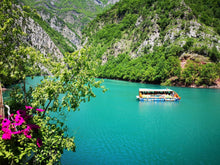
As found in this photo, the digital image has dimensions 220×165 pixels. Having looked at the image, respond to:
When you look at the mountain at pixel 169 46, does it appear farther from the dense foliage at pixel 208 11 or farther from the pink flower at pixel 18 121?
the pink flower at pixel 18 121

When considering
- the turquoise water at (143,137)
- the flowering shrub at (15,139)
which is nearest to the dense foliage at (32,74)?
the flowering shrub at (15,139)

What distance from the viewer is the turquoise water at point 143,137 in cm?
1741

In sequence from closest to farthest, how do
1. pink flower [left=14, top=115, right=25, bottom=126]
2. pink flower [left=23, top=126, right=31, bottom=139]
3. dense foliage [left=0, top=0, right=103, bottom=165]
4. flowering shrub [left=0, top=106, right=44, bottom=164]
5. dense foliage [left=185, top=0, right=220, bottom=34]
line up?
flowering shrub [left=0, top=106, right=44, bottom=164] < pink flower [left=14, top=115, right=25, bottom=126] < pink flower [left=23, top=126, right=31, bottom=139] < dense foliage [left=0, top=0, right=103, bottom=165] < dense foliage [left=185, top=0, right=220, bottom=34]

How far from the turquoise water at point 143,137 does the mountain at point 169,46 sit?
171 ft

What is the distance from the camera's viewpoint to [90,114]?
3278 centimetres

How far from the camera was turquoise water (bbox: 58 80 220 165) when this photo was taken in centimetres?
1741

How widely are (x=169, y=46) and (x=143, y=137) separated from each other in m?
91.5

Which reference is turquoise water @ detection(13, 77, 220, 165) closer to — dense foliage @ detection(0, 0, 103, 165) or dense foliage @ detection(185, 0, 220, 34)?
dense foliage @ detection(0, 0, 103, 165)

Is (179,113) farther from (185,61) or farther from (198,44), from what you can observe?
(198,44)

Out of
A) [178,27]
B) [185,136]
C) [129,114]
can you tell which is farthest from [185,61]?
[185,136]

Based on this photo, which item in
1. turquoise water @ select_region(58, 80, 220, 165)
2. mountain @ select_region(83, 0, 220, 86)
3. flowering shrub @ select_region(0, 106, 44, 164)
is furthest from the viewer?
mountain @ select_region(83, 0, 220, 86)

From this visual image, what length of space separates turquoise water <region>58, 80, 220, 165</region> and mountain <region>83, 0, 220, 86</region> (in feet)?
171

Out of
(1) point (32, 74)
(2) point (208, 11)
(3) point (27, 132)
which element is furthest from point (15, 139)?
(2) point (208, 11)

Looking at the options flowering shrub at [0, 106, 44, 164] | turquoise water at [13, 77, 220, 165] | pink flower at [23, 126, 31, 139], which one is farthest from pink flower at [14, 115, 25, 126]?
turquoise water at [13, 77, 220, 165]
